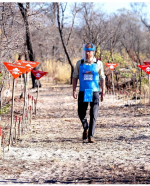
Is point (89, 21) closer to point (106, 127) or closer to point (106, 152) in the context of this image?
point (106, 127)

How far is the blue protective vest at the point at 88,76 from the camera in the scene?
249 inches

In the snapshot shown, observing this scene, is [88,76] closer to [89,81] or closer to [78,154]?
[89,81]

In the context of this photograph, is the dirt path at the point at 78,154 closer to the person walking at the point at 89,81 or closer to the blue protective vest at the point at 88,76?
the person walking at the point at 89,81

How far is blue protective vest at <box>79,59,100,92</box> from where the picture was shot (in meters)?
6.32

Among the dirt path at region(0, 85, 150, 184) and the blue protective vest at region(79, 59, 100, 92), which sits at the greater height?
the blue protective vest at region(79, 59, 100, 92)

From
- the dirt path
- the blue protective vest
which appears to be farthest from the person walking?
the dirt path

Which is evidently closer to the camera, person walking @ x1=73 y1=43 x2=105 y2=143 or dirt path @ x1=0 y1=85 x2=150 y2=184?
dirt path @ x1=0 y1=85 x2=150 y2=184

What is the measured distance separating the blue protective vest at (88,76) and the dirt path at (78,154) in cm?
101

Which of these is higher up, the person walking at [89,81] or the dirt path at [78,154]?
the person walking at [89,81]

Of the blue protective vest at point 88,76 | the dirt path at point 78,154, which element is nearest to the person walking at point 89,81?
the blue protective vest at point 88,76

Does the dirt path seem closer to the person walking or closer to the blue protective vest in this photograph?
the person walking

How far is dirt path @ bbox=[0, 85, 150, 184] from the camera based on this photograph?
4.49m

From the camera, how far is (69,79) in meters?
25.0

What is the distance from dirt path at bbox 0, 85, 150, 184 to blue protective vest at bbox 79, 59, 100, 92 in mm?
1014
